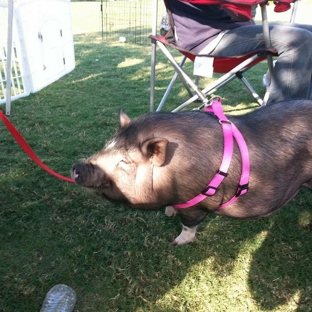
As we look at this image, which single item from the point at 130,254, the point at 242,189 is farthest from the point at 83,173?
the point at 242,189

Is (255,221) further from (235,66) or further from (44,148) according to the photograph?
(44,148)

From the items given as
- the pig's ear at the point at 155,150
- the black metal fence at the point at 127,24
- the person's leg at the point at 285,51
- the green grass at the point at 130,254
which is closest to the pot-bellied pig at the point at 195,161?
the pig's ear at the point at 155,150

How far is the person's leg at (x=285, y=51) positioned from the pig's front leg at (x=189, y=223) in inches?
70.7

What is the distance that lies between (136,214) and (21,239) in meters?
0.89

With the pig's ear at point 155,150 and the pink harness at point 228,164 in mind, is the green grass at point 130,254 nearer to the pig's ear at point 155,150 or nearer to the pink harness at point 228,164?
the pink harness at point 228,164

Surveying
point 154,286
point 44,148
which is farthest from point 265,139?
point 44,148

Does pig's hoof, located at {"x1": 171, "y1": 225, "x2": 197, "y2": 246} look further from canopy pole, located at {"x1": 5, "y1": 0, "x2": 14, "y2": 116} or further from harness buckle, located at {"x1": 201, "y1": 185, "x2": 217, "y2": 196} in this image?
canopy pole, located at {"x1": 5, "y1": 0, "x2": 14, "y2": 116}

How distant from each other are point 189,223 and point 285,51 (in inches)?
83.1

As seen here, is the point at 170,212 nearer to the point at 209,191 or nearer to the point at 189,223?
the point at 189,223

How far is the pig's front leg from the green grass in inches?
2.3

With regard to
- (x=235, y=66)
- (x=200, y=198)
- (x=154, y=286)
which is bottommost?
(x=154, y=286)

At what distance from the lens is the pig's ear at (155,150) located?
1.81 meters

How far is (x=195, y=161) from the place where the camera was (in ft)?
6.48

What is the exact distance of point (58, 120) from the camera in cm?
437
